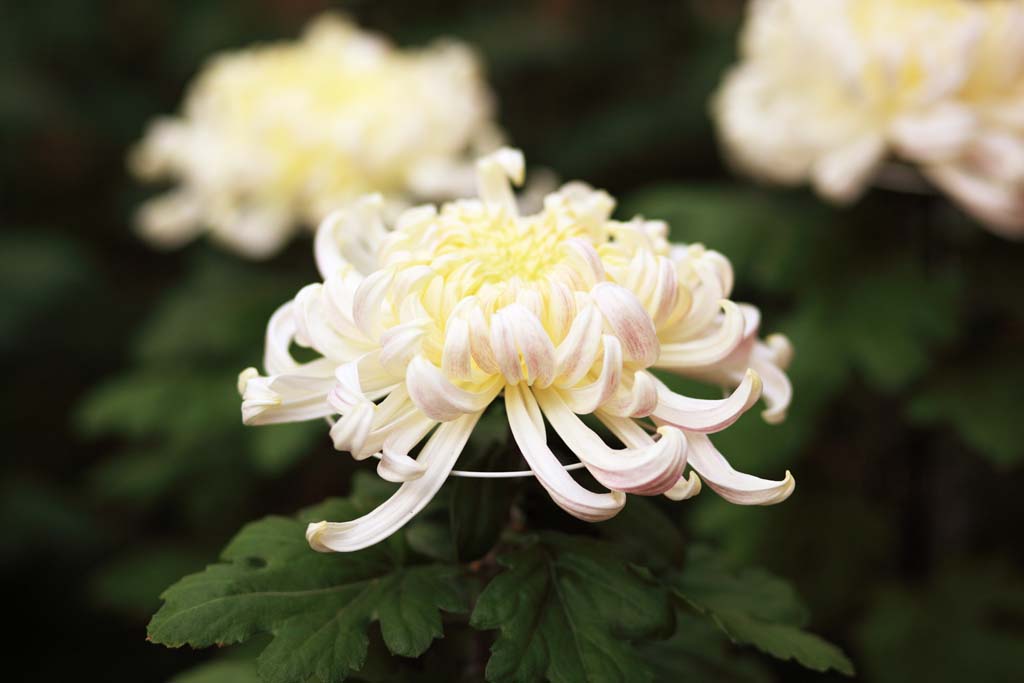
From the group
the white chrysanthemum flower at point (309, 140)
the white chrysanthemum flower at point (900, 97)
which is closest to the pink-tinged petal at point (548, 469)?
the white chrysanthemum flower at point (900, 97)

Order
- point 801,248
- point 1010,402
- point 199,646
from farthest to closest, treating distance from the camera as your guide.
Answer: point 801,248
point 1010,402
point 199,646

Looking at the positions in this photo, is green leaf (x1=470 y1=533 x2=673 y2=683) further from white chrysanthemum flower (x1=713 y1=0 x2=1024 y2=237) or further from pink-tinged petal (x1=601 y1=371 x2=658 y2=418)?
white chrysanthemum flower (x1=713 y1=0 x2=1024 y2=237)

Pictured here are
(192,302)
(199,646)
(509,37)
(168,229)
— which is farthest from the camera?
(509,37)

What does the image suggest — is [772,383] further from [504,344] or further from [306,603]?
[306,603]

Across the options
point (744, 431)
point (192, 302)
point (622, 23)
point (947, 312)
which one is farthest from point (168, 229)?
point (622, 23)

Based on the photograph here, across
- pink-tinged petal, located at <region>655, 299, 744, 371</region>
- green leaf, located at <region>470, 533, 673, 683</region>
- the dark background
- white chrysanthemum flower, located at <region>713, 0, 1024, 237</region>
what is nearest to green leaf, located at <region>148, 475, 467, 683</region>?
green leaf, located at <region>470, 533, 673, 683</region>

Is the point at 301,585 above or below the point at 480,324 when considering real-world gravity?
below

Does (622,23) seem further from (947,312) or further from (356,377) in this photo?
(356,377)

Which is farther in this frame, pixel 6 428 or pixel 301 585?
pixel 6 428
